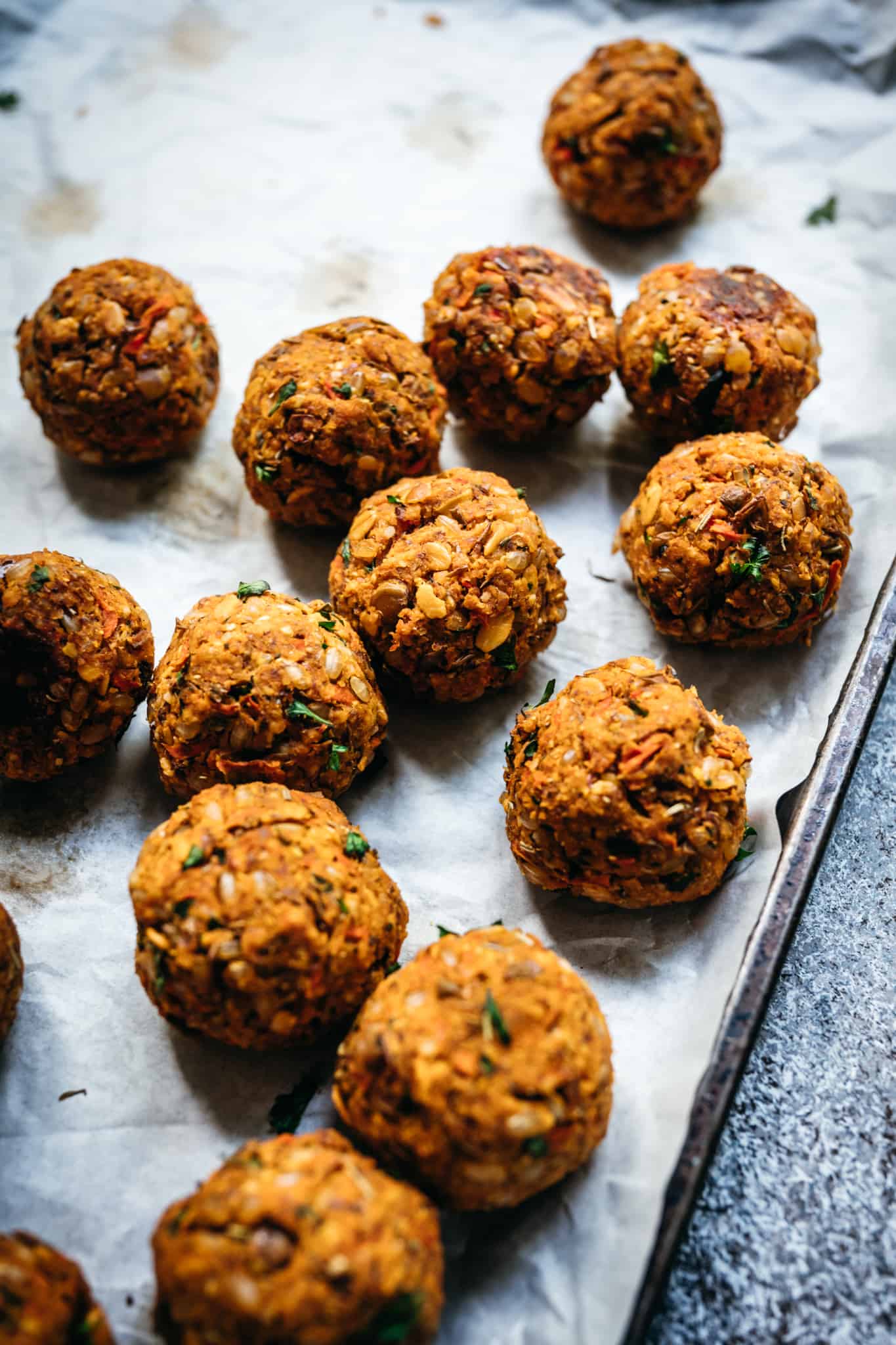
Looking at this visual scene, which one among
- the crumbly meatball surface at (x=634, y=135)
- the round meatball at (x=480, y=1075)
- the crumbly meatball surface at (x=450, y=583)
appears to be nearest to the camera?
the round meatball at (x=480, y=1075)

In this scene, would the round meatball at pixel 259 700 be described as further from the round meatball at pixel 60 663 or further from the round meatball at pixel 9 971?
the round meatball at pixel 9 971

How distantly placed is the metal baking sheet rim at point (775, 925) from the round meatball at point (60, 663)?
1.48m

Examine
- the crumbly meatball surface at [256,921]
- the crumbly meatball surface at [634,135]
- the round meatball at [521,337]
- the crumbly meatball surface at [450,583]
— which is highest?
the crumbly meatball surface at [634,135]

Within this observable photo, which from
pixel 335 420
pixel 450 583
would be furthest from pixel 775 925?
pixel 335 420

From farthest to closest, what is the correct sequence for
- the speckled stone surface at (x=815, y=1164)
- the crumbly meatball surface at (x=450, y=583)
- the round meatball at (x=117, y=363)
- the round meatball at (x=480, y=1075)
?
the round meatball at (x=117, y=363)
the crumbly meatball surface at (x=450, y=583)
the speckled stone surface at (x=815, y=1164)
the round meatball at (x=480, y=1075)

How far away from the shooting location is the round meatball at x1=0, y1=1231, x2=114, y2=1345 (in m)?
1.83

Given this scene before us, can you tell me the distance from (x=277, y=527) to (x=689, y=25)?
2.40m

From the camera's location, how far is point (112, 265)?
2.99m

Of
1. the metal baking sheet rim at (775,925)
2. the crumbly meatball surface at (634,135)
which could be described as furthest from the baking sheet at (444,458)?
the crumbly meatball surface at (634,135)

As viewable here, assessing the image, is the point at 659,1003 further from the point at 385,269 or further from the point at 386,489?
the point at 385,269

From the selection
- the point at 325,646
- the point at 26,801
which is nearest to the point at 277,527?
the point at 325,646

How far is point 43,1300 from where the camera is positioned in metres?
1.88

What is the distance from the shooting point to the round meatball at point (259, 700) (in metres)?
2.41

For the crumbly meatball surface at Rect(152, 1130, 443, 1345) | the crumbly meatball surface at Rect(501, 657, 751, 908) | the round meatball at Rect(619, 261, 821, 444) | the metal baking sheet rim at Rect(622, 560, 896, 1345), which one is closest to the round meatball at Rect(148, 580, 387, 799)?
the crumbly meatball surface at Rect(501, 657, 751, 908)
